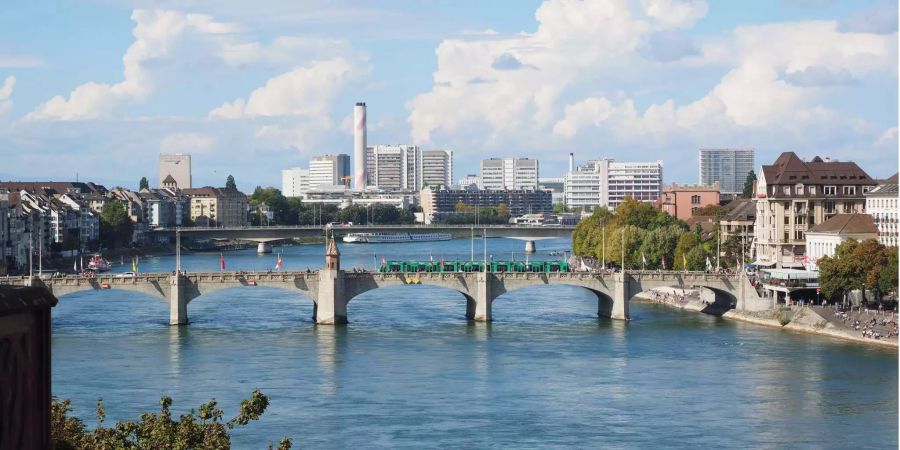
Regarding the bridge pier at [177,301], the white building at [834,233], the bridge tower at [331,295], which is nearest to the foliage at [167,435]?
the bridge pier at [177,301]

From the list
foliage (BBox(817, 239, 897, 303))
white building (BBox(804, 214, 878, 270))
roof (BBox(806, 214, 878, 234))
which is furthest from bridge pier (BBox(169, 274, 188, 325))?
roof (BBox(806, 214, 878, 234))

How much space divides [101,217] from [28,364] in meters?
161

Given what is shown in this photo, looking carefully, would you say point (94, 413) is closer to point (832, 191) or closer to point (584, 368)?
point (584, 368)

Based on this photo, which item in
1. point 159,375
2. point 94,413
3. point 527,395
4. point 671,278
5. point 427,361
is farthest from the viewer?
point 671,278

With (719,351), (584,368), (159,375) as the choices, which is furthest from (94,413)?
(719,351)

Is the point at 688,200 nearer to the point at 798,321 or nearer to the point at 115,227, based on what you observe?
the point at 115,227

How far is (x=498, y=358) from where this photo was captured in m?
59.6

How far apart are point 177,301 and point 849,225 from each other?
1585 inches

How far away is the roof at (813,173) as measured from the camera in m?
99.4

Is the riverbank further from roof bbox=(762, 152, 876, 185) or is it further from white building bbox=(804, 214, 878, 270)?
roof bbox=(762, 152, 876, 185)

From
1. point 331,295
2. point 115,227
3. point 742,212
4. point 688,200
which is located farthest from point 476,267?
point 115,227

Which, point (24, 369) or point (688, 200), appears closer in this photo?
point (24, 369)

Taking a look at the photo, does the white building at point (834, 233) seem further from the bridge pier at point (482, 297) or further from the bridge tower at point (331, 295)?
the bridge tower at point (331, 295)

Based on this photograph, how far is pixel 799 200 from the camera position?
Answer: 98.8 meters
